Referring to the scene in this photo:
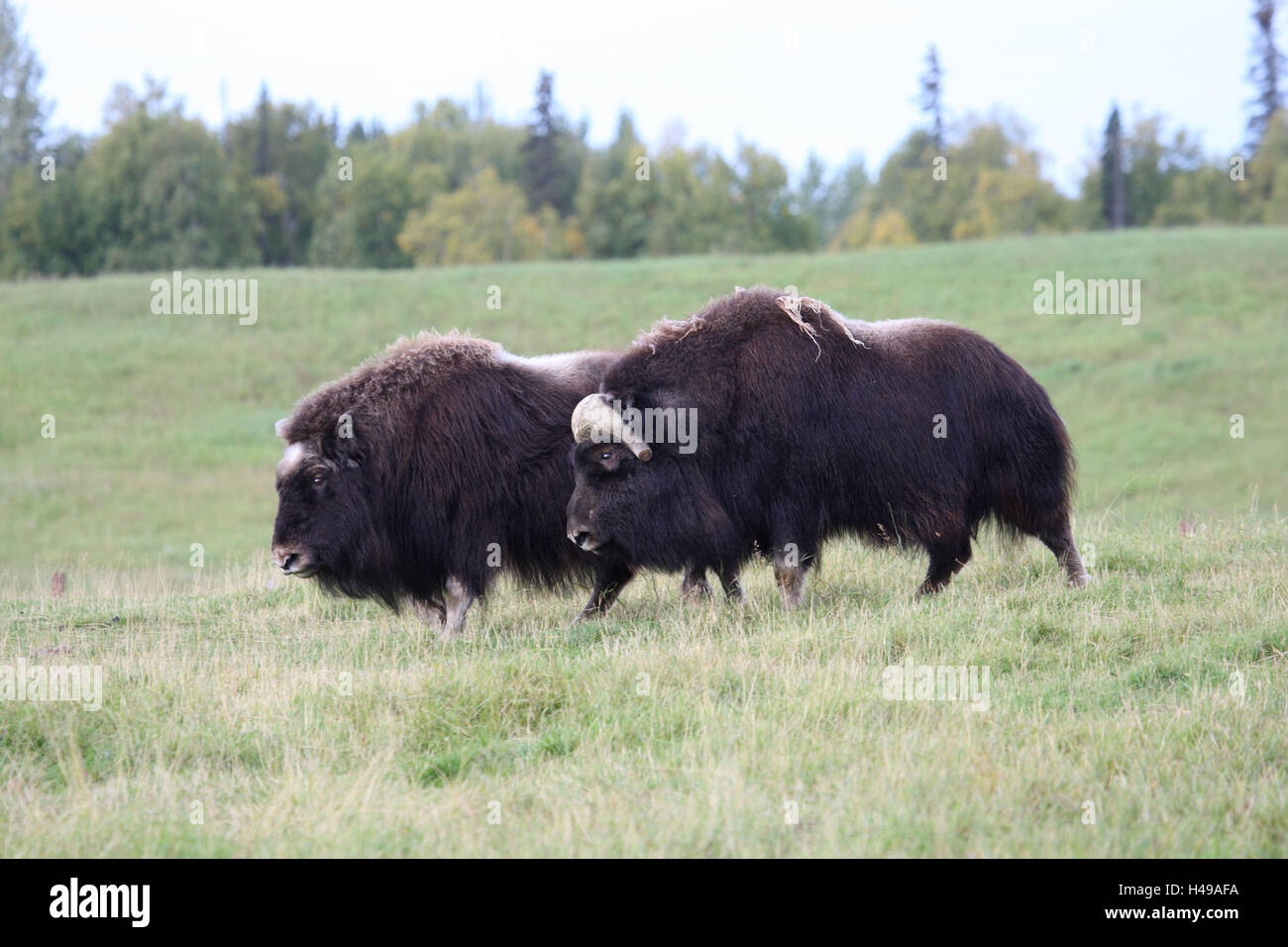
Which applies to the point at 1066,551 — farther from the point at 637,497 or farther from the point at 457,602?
the point at 457,602

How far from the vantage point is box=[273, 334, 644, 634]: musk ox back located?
8953 millimetres

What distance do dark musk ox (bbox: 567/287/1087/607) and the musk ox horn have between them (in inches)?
0.7

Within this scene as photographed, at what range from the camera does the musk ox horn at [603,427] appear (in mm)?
8953

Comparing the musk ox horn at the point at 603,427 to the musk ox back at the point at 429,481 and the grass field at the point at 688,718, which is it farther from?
the grass field at the point at 688,718

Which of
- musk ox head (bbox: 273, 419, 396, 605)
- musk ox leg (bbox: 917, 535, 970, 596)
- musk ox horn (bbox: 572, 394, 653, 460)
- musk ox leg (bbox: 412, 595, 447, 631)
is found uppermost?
musk ox horn (bbox: 572, 394, 653, 460)

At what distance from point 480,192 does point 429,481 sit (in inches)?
2425

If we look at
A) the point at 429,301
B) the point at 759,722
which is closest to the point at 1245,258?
the point at 429,301

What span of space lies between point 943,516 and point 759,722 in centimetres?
360

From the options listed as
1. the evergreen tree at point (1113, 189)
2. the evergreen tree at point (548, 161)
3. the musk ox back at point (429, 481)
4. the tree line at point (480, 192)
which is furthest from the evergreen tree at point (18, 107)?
the musk ox back at point (429, 481)

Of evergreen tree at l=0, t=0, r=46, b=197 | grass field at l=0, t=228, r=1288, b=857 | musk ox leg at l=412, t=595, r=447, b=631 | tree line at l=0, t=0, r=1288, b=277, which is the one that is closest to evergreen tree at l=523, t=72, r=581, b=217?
A: tree line at l=0, t=0, r=1288, b=277

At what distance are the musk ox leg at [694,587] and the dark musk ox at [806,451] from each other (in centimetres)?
37

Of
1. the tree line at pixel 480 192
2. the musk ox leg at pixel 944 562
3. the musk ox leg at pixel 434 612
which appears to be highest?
the tree line at pixel 480 192

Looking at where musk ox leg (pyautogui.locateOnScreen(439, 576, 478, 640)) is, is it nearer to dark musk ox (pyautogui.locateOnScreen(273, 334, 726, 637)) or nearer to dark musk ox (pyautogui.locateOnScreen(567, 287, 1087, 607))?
dark musk ox (pyautogui.locateOnScreen(273, 334, 726, 637))
